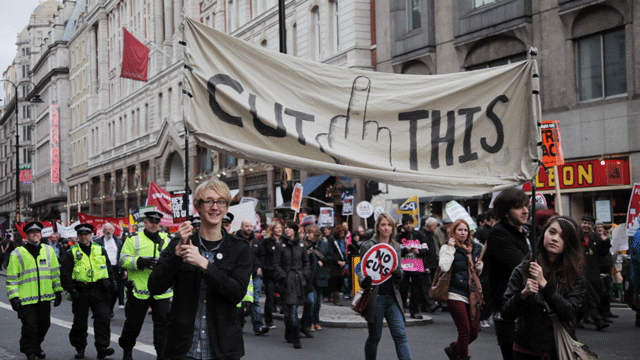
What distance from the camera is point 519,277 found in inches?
200

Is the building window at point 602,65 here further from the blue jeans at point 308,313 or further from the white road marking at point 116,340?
the white road marking at point 116,340

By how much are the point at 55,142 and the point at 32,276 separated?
7350 cm

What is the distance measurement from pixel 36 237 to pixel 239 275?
695cm

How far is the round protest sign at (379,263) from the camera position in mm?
8281

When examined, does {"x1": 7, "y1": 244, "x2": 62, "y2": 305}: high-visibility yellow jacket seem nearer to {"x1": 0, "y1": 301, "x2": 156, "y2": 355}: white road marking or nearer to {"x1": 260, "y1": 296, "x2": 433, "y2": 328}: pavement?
{"x1": 0, "y1": 301, "x2": 156, "y2": 355}: white road marking

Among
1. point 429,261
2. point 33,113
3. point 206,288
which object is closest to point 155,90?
point 429,261

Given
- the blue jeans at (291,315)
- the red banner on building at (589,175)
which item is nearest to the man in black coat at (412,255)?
the blue jeans at (291,315)

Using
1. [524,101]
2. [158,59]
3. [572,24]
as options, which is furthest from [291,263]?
[158,59]

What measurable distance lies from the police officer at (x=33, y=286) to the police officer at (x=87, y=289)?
23 centimetres

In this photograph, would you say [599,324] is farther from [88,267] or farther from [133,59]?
[133,59]

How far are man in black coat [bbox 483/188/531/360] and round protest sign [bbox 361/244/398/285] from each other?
2205 millimetres

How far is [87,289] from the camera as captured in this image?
10992mm

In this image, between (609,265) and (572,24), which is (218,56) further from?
(572,24)

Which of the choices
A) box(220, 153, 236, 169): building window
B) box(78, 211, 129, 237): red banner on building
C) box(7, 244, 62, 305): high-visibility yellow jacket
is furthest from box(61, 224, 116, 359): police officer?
box(220, 153, 236, 169): building window
